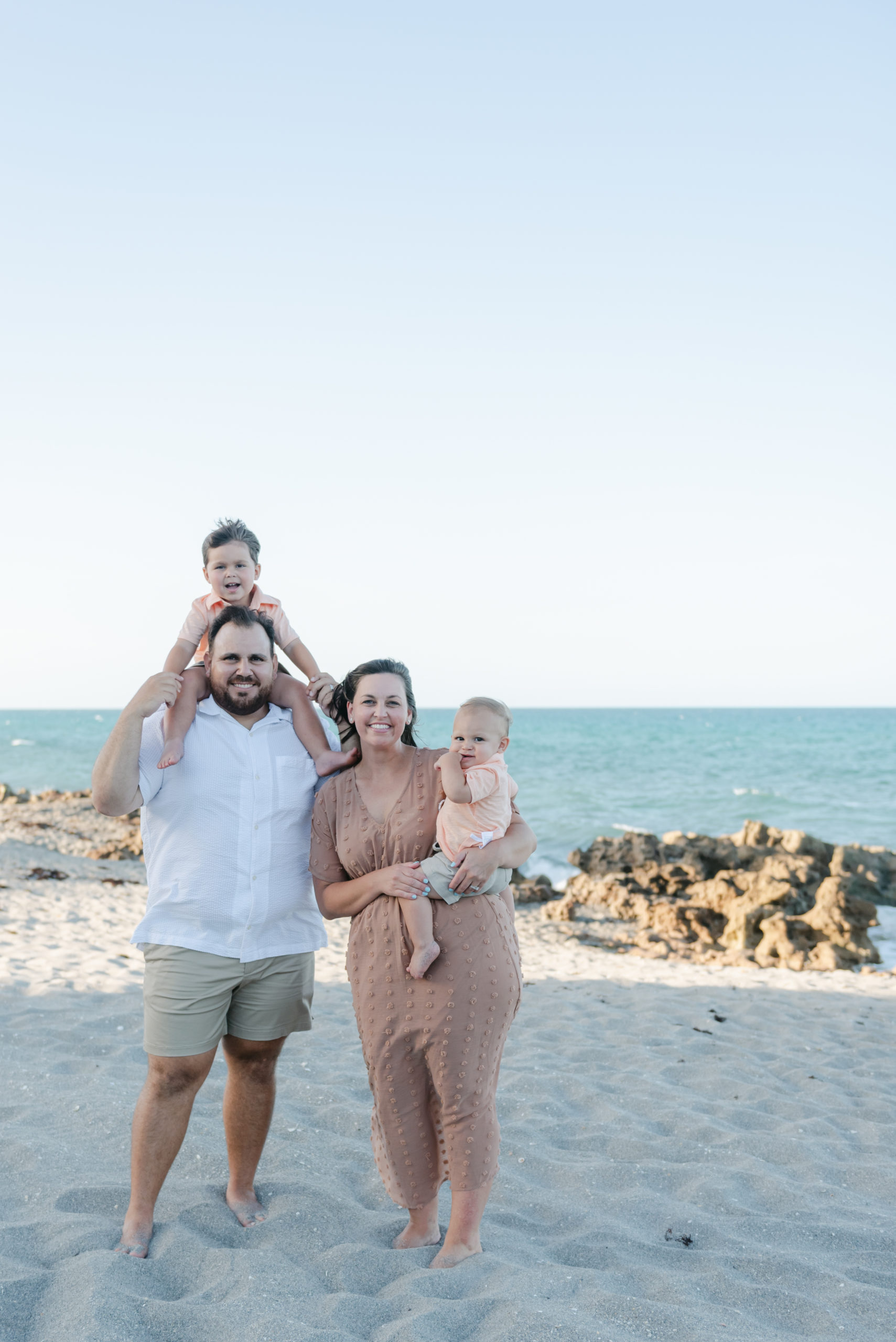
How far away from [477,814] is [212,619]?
1.57 meters

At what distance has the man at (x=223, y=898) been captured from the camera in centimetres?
321

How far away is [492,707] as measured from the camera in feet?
10.9

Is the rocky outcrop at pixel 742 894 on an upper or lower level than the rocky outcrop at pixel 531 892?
upper

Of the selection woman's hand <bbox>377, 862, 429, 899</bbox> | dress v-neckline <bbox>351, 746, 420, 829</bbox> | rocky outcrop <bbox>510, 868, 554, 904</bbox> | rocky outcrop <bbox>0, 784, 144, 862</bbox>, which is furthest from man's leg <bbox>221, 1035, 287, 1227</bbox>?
rocky outcrop <bbox>0, 784, 144, 862</bbox>

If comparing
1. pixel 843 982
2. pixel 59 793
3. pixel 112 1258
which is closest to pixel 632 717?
pixel 59 793

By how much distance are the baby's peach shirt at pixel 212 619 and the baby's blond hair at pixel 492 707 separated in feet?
3.41

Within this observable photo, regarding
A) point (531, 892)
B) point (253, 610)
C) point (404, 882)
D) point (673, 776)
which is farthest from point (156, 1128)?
point (673, 776)

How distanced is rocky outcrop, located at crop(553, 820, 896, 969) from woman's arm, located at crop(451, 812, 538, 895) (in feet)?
23.1

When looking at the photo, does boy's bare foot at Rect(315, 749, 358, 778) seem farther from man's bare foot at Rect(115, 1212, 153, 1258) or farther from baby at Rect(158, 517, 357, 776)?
man's bare foot at Rect(115, 1212, 153, 1258)

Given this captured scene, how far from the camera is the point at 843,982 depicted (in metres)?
8.38

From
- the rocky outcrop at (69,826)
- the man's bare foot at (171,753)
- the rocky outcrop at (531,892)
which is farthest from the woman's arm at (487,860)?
the rocky outcrop at (69,826)

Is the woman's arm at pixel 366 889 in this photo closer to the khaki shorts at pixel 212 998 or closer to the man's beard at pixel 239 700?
the khaki shorts at pixel 212 998

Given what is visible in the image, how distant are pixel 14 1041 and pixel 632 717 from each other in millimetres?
101023

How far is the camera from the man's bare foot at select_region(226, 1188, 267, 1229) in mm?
3414
